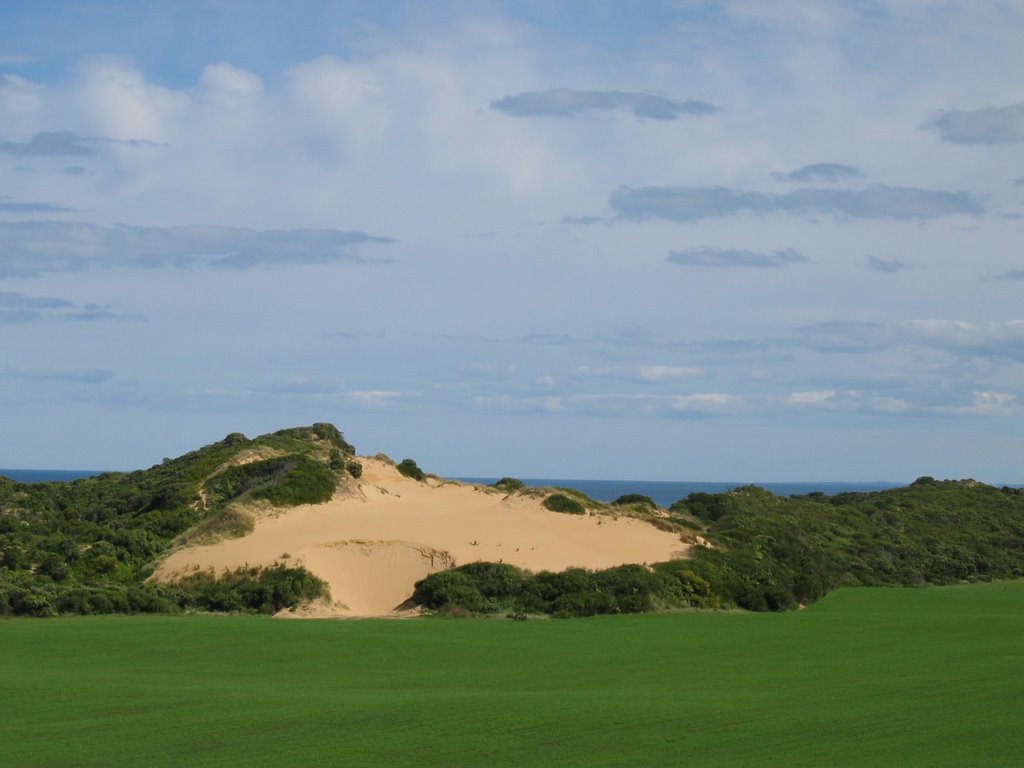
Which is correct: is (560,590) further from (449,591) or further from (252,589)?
(252,589)

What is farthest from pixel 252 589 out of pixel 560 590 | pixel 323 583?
pixel 560 590

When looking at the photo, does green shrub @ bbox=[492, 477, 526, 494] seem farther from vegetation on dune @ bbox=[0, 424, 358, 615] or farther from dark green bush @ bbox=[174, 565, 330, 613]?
dark green bush @ bbox=[174, 565, 330, 613]

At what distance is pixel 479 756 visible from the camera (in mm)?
17969

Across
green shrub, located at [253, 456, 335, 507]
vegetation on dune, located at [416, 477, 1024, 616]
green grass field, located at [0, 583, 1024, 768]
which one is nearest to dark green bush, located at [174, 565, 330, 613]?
green grass field, located at [0, 583, 1024, 768]

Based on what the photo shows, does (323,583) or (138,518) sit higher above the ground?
(138,518)

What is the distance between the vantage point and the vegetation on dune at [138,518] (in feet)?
127

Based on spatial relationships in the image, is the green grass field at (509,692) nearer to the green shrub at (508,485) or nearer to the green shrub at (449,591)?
the green shrub at (449,591)

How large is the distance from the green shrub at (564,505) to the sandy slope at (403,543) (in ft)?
1.64

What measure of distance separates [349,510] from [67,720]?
31.9 meters

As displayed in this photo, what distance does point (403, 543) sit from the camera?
4600 centimetres

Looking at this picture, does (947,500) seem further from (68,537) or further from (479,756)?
(479,756)

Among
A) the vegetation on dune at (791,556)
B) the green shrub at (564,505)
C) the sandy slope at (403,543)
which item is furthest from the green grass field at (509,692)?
the green shrub at (564,505)

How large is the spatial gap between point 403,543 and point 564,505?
32.6 ft

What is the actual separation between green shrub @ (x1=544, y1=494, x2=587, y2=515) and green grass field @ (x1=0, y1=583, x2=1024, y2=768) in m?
15.2
